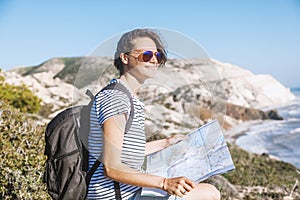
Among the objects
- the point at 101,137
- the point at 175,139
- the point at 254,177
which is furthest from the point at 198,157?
the point at 254,177

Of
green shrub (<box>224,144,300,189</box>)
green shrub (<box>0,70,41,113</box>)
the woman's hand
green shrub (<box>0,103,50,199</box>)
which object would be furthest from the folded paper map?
green shrub (<box>0,70,41,113</box>)

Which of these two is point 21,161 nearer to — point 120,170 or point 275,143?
point 120,170

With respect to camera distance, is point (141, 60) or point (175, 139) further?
point (175, 139)

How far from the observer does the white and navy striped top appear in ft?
6.95

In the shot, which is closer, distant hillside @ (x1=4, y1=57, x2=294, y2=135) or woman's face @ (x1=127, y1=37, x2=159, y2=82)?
woman's face @ (x1=127, y1=37, x2=159, y2=82)

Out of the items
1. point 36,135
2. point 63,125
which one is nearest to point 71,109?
point 63,125

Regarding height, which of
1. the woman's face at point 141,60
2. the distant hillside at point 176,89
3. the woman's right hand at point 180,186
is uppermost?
the woman's face at point 141,60

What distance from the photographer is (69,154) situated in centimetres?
243

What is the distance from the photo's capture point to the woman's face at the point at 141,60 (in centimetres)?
225

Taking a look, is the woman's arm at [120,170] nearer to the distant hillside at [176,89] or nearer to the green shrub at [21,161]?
the distant hillside at [176,89]

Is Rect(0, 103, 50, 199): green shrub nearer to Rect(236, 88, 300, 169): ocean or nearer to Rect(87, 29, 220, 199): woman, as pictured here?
Rect(87, 29, 220, 199): woman

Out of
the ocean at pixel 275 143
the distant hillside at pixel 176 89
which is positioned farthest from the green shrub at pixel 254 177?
the ocean at pixel 275 143

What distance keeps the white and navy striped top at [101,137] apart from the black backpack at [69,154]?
0.05m

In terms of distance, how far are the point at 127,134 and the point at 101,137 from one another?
0.44 ft
